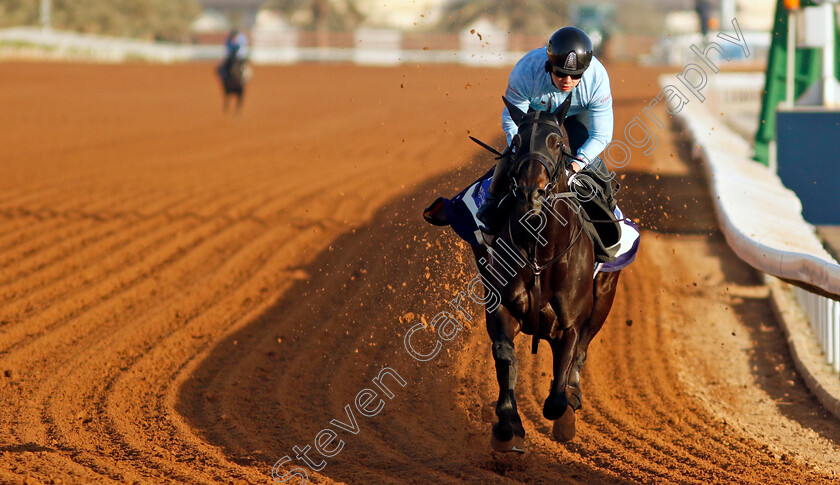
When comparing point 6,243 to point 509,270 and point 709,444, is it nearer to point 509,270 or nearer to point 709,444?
point 509,270

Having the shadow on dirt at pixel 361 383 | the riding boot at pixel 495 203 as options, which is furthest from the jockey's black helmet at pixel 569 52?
the shadow on dirt at pixel 361 383

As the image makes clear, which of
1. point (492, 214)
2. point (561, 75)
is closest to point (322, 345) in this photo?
point (492, 214)

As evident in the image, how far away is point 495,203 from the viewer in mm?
5102

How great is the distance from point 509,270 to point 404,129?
59.3ft

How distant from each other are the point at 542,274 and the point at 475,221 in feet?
2.46

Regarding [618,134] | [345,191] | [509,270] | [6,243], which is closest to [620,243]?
[509,270]

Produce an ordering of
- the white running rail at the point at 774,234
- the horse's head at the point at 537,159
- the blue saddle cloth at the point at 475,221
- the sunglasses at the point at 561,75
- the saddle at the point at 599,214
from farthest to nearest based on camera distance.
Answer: the white running rail at the point at 774,234, the blue saddle cloth at the point at 475,221, the saddle at the point at 599,214, the sunglasses at the point at 561,75, the horse's head at the point at 537,159

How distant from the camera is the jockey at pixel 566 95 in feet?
16.5

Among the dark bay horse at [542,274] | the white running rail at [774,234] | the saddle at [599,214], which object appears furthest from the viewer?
the white running rail at [774,234]

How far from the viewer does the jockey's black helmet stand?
498 centimetres

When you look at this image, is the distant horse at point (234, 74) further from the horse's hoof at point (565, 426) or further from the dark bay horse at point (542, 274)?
the horse's hoof at point (565, 426)

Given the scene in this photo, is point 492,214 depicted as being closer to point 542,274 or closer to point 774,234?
point 542,274

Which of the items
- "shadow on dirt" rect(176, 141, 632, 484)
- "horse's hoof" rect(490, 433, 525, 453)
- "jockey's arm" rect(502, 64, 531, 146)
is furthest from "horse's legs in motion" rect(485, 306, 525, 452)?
"jockey's arm" rect(502, 64, 531, 146)

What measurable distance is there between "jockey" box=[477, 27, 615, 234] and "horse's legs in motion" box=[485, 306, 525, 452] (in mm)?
536
